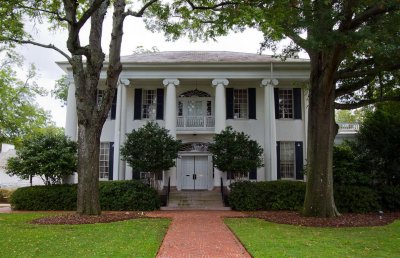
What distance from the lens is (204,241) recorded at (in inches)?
378

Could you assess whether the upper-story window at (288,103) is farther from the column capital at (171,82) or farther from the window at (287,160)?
the column capital at (171,82)

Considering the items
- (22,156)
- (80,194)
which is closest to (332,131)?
(80,194)

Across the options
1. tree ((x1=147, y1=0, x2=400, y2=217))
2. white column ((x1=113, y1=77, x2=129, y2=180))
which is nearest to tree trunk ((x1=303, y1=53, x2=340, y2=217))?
tree ((x1=147, y1=0, x2=400, y2=217))

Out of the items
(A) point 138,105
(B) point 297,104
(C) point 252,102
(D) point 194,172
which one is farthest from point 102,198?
(B) point 297,104

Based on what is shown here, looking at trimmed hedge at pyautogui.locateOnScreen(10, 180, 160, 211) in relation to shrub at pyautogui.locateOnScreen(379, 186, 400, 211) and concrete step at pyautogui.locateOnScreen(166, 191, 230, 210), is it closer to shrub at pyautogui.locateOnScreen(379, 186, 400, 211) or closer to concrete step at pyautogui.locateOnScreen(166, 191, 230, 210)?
concrete step at pyautogui.locateOnScreen(166, 191, 230, 210)

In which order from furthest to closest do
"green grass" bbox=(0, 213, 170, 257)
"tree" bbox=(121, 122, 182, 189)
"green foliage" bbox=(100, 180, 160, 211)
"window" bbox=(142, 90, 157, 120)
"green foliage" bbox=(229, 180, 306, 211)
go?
"window" bbox=(142, 90, 157, 120) → "tree" bbox=(121, 122, 182, 189) → "green foliage" bbox=(229, 180, 306, 211) → "green foliage" bbox=(100, 180, 160, 211) → "green grass" bbox=(0, 213, 170, 257)

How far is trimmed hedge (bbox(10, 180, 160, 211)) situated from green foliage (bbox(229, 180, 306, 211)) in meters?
3.93

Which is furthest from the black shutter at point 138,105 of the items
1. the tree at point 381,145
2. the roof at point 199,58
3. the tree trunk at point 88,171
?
the tree at point 381,145

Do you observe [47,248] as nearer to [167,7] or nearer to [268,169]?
[167,7]

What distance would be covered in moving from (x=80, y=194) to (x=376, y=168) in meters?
14.2

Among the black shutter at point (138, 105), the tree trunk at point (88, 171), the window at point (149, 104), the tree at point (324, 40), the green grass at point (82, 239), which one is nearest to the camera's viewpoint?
the green grass at point (82, 239)

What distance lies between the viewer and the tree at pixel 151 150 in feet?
63.1

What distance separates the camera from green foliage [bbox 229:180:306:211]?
1848 cm

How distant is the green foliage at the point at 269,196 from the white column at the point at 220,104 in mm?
4055
